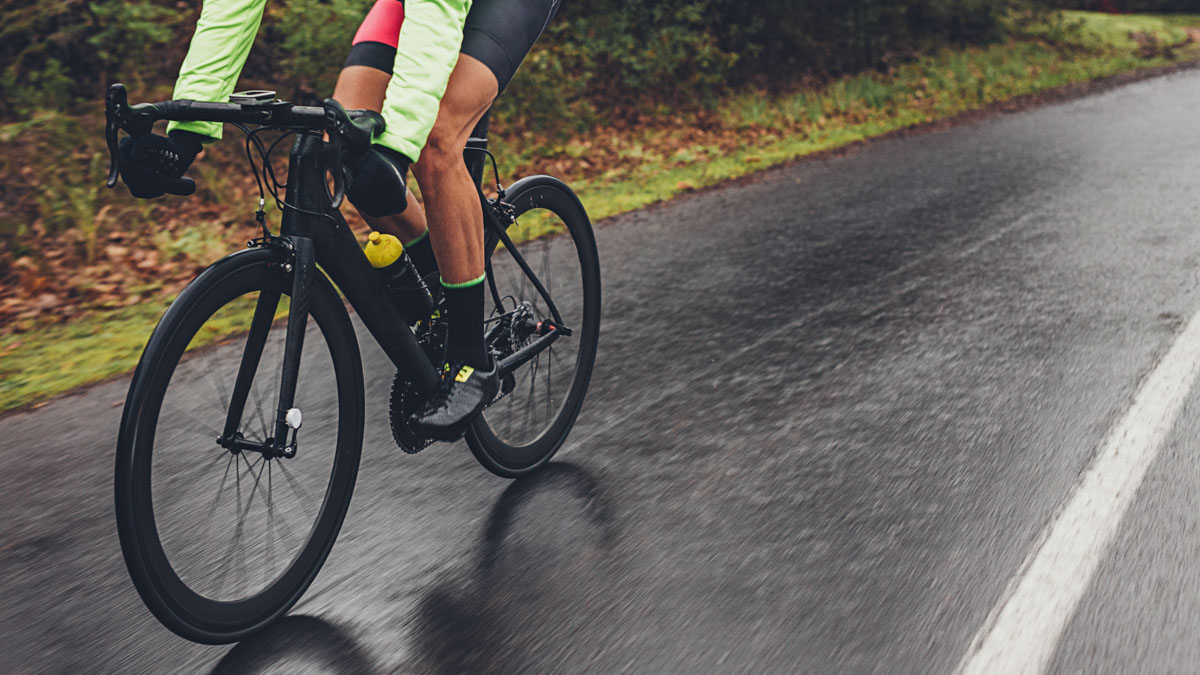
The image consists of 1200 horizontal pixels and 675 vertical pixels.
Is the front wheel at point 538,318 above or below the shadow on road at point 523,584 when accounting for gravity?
above

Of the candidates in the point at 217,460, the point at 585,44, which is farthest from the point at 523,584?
the point at 585,44

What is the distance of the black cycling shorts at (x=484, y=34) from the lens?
10.2 ft

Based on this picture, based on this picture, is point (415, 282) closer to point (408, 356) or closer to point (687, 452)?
point (408, 356)

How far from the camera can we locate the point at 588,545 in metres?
3.26

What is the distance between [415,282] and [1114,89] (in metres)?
14.6

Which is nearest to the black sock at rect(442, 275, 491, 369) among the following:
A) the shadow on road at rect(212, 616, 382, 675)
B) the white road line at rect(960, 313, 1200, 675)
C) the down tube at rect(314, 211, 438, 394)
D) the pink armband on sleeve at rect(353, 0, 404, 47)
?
the down tube at rect(314, 211, 438, 394)

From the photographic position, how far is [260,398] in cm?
280

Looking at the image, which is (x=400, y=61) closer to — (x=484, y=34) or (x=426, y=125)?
(x=426, y=125)

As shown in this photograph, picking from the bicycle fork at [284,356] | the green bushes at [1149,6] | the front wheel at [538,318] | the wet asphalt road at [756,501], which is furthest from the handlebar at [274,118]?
the green bushes at [1149,6]

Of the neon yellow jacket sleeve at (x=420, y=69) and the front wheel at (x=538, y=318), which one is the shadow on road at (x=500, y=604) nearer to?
the front wheel at (x=538, y=318)

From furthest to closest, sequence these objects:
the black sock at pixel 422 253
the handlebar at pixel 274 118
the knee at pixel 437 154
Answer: the black sock at pixel 422 253, the knee at pixel 437 154, the handlebar at pixel 274 118

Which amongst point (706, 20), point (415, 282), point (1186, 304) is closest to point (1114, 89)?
point (706, 20)

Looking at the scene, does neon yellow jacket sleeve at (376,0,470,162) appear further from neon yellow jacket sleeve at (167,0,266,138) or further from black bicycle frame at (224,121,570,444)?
neon yellow jacket sleeve at (167,0,266,138)

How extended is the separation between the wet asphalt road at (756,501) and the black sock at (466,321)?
0.55 metres
